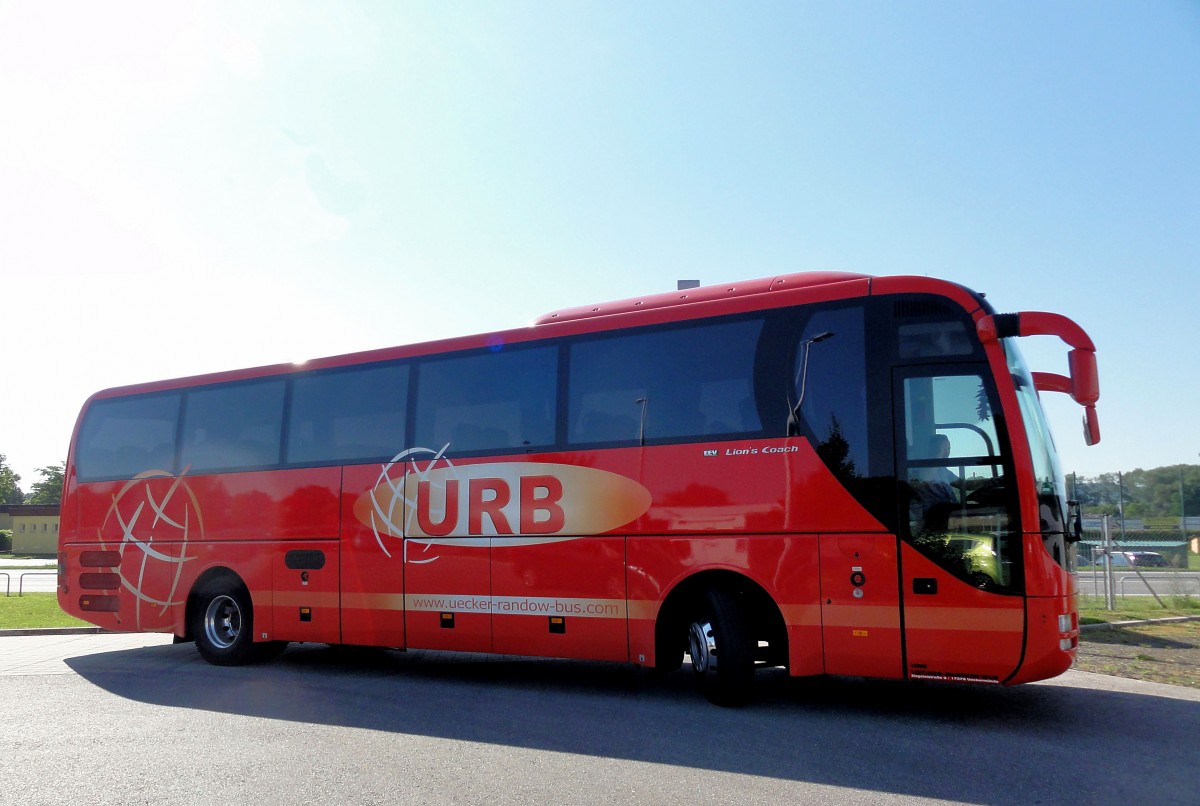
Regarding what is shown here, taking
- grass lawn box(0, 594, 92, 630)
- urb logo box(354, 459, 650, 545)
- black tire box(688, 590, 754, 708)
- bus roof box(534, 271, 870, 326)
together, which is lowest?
grass lawn box(0, 594, 92, 630)

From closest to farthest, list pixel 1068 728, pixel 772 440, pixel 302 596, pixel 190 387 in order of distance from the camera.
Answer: pixel 1068 728 < pixel 772 440 < pixel 302 596 < pixel 190 387

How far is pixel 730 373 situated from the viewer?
822 centimetres

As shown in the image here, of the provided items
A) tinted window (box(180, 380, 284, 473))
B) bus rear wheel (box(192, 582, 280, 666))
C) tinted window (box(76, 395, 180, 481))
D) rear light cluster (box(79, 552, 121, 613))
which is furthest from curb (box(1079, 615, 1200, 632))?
rear light cluster (box(79, 552, 121, 613))

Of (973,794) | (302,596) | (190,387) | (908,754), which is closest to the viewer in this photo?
(973,794)

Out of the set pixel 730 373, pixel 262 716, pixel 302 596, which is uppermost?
pixel 730 373

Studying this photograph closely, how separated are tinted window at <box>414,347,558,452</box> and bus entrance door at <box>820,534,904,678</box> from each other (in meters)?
3.14

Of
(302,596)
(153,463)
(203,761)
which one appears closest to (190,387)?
(153,463)

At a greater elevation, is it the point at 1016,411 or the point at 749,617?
the point at 1016,411

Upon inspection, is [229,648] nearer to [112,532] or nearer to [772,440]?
[112,532]

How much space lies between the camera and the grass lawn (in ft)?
54.2

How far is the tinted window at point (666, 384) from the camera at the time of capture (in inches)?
323

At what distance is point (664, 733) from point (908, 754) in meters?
1.78

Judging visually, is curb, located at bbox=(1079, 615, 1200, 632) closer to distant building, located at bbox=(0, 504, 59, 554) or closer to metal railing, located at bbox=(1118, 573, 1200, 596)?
metal railing, located at bbox=(1118, 573, 1200, 596)

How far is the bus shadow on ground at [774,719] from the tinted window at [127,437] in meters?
2.82
